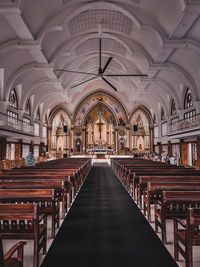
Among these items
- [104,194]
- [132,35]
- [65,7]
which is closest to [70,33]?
[65,7]

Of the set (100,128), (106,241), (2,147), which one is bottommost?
(106,241)

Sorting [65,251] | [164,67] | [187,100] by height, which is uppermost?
[164,67]

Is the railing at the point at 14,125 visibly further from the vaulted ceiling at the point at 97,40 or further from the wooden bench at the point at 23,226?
the wooden bench at the point at 23,226

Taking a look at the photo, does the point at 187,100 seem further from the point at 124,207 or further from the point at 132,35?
the point at 124,207

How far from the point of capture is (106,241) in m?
3.79

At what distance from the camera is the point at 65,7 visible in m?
12.3

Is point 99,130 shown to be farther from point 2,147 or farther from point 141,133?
point 2,147

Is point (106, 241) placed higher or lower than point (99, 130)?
lower

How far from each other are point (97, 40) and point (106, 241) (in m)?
17.8

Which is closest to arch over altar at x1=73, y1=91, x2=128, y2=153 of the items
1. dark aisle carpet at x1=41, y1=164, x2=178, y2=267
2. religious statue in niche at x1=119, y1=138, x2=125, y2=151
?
religious statue in niche at x1=119, y1=138, x2=125, y2=151

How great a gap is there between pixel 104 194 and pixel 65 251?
14.2 ft

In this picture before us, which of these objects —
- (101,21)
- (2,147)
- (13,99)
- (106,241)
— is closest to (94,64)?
(101,21)

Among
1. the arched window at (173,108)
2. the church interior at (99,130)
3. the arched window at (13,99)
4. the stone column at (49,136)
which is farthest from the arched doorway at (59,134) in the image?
the arched window at (173,108)

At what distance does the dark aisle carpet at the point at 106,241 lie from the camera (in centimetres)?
313
